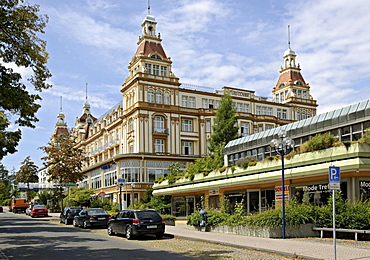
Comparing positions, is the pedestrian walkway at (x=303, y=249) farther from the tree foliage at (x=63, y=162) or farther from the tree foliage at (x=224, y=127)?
the tree foliage at (x=224, y=127)

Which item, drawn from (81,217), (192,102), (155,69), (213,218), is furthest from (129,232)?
(192,102)

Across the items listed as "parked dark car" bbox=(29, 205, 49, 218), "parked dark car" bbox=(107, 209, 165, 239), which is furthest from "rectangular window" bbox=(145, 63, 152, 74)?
"parked dark car" bbox=(107, 209, 165, 239)

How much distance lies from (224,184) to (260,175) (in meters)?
4.95

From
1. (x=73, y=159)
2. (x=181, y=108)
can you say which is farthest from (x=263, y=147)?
(x=181, y=108)

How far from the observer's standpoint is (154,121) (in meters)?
62.5

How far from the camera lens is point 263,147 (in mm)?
34562

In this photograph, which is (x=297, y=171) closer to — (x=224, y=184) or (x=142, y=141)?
(x=224, y=184)

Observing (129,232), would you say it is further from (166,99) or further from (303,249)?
(166,99)

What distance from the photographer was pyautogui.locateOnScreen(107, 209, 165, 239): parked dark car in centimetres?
2019

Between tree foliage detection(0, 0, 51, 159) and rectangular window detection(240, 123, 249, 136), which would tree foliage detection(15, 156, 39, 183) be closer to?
rectangular window detection(240, 123, 249, 136)

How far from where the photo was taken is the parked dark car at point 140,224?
20188 mm

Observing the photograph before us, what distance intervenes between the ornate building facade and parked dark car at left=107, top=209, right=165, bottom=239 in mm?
32588

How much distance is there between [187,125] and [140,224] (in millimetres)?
46463

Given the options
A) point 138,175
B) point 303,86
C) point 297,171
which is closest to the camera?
point 297,171
